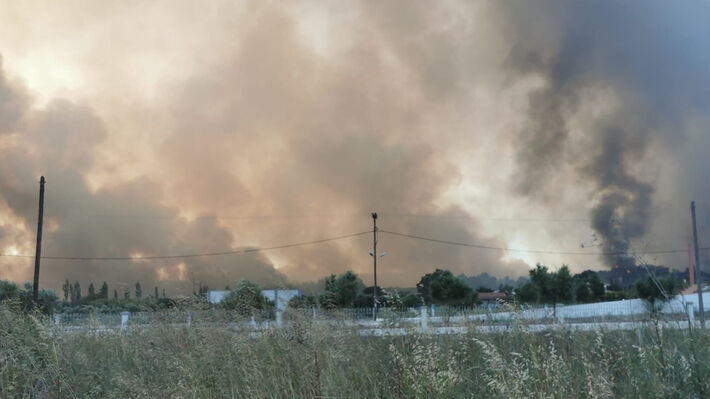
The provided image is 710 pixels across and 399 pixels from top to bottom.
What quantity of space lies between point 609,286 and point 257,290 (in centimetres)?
5221

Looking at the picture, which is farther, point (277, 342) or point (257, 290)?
point (257, 290)

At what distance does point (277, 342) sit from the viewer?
676 cm

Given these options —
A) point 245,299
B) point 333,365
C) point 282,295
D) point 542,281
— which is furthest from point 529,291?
point 333,365

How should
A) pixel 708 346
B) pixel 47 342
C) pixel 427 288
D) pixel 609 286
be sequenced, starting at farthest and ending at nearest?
pixel 609 286 < pixel 427 288 < pixel 47 342 < pixel 708 346

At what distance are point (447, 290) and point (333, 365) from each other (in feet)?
140

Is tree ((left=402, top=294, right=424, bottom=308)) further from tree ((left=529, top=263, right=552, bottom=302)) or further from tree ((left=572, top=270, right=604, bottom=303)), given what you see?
tree ((left=572, top=270, right=604, bottom=303))

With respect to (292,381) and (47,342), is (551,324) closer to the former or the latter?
(292,381)

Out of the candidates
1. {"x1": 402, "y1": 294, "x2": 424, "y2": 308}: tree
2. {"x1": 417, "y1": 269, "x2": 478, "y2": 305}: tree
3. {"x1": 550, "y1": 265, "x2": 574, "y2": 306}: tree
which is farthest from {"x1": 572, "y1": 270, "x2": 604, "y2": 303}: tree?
{"x1": 402, "y1": 294, "x2": 424, "y2": 308}: tree

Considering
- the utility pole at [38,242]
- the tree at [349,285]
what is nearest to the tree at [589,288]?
the tree at [349,285]

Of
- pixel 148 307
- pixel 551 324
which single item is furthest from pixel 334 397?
pixel 148 307

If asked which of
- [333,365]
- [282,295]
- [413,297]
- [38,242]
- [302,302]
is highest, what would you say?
[38,242]

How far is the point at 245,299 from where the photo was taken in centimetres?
903

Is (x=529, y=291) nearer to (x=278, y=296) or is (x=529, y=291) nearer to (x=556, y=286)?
(x=556, y=286)

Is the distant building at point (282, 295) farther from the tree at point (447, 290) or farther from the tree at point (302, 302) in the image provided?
the tree at point (447, 290)
